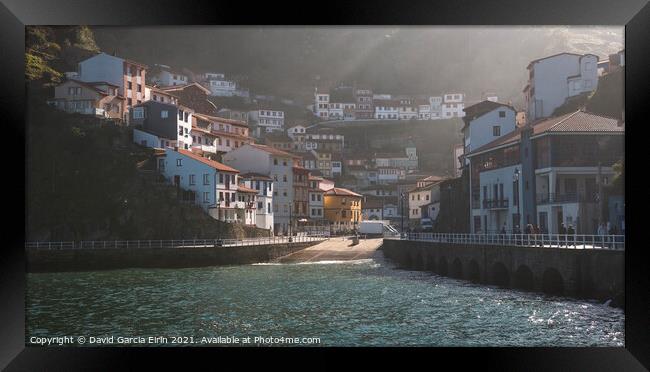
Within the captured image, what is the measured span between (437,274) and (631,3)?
10.9 meters

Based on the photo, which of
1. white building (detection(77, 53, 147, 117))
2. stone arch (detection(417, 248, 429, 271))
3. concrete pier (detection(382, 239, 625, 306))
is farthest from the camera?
stone arch (detection(417, 248, 429, 271))

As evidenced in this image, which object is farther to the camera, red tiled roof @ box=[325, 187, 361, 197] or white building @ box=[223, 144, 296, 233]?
white building @ box=[223, 144, 296, 233]

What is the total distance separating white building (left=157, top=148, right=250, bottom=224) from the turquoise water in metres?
1.52

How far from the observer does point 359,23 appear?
8.73 metres

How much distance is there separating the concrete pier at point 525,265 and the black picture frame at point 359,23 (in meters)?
2.33

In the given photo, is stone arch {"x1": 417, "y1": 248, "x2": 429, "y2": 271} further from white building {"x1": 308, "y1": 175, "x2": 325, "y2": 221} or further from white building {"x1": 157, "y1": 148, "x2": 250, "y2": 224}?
white building {"x1": 157, "y1": 148, "x2": 250, "y2": 224}

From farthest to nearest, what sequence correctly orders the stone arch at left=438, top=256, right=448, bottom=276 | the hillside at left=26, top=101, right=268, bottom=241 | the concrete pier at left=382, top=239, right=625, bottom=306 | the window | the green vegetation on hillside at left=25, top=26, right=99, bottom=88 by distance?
1. the stone arch at left=438, top=256, right=448, bottom=276
2. the window
3. the hillside at left=26, top=101, right=268, bottom=241
4. the concrete pier at left=382, top=239, right=625, bottom=306
5. the green vegetation on hillside at left=25, top=26, right=99, bottom=88

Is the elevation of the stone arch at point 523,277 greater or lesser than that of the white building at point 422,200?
lesser

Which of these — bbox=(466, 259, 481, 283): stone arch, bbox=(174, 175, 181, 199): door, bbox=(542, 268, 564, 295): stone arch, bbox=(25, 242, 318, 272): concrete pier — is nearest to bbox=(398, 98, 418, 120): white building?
bbox=(25, 242, 318, 272): concrete pier

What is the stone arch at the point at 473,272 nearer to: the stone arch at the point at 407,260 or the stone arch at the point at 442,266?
the stone arch at the point at 442,266

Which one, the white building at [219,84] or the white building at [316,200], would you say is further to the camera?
the white building at [316,200]

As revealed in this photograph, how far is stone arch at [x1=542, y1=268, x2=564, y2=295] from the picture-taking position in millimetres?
13234

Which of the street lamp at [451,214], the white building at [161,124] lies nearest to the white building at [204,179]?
the white building at [161,124]

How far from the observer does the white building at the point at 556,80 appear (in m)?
12.2
